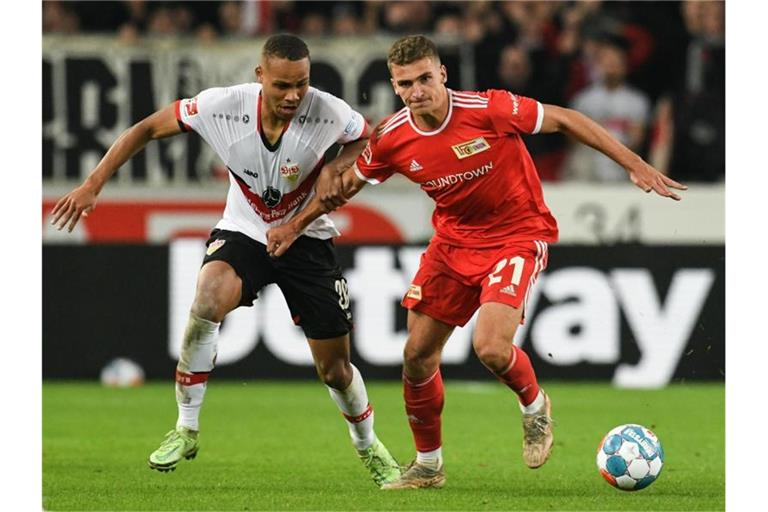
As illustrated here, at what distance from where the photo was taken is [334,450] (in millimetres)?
9492

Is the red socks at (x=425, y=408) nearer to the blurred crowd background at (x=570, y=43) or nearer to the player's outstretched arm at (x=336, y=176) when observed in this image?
the player's outstretched arm at (x=336, y=176)

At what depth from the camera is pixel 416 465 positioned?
790 cm

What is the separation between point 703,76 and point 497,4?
2347mm

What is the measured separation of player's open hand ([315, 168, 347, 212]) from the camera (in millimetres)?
7434

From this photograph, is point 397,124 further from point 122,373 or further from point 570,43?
point 570,43

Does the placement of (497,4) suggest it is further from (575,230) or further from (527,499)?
(527,499)

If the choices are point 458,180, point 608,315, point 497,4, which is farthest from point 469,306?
Answer: point 497,4

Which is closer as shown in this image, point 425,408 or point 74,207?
point 74,207

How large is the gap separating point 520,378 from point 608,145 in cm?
128

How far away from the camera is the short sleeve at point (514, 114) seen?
7.35 metres

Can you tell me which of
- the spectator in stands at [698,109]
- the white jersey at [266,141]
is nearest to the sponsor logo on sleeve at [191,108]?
the white jersey at [266,141]

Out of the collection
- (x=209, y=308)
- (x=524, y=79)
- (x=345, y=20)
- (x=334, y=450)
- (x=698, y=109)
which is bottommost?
(x=334, y=450)

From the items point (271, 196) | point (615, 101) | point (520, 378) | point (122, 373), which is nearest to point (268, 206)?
point (271, 196)

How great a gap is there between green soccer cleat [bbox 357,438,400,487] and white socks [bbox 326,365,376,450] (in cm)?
4
